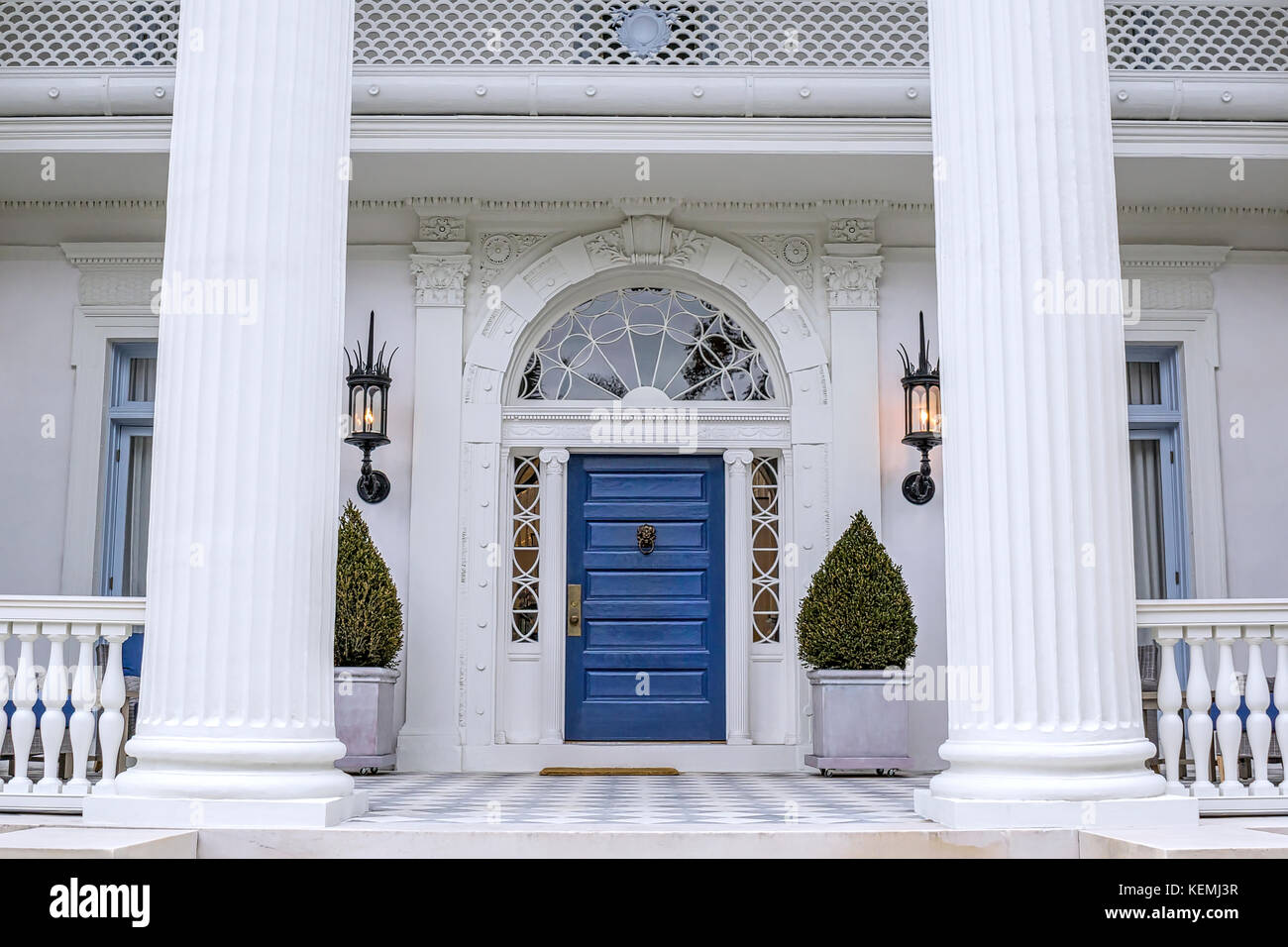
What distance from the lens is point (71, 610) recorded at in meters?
4.96

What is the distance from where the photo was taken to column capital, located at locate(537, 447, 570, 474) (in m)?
8.80

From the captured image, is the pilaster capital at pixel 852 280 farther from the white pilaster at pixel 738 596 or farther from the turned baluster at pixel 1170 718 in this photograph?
the turned baluster at pixel 1170 718

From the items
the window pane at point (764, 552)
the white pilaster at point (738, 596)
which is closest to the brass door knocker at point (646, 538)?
the white pilaster at point (738, 596)

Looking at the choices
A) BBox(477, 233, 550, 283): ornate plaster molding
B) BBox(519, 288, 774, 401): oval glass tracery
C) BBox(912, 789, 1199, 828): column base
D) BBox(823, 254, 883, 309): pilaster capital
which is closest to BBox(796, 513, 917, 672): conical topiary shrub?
BBox(519, 288, 774, 401): oval glass tracery

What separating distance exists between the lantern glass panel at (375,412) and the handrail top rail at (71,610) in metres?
3.50

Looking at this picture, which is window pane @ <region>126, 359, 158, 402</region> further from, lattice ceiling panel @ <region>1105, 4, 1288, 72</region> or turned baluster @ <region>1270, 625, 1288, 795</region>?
turned baluster @ <region>1270, 625, 1288, 795</region>

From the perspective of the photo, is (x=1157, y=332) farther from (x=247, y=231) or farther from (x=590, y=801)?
(x=247, y=231)

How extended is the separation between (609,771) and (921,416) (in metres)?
3.12

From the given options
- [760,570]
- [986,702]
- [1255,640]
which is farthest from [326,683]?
[760,570]

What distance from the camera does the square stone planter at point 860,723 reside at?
7723 mm

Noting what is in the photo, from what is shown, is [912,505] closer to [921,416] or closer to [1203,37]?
[921,416]

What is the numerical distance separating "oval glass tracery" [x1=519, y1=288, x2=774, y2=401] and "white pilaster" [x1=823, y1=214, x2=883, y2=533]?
0.59m

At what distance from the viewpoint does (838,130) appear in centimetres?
782

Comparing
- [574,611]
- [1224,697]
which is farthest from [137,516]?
[1224,697]
